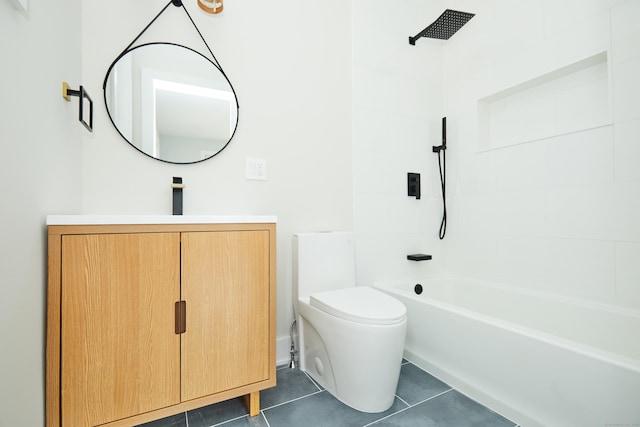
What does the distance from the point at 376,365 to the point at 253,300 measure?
580mm

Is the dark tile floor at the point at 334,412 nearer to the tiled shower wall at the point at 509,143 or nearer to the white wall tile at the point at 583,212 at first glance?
the tiled shower wall at the point at 509,143

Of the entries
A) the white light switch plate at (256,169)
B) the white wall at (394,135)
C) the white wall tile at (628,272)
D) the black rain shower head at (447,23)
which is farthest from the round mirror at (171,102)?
the white wall tile at (628,272)

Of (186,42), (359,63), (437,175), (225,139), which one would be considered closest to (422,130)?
(437,175)

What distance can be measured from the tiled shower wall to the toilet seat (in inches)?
19.1

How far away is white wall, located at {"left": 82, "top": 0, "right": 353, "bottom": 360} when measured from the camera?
1.35 meters

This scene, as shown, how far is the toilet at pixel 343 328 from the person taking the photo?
1229mm

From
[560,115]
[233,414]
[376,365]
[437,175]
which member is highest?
[560,115]

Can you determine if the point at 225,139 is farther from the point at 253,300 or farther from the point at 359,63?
the point at 359,63

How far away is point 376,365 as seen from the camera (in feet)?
4.07

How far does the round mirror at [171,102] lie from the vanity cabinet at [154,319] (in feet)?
1.80

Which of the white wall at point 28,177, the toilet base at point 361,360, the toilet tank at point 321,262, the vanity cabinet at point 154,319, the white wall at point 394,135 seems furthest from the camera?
the white wall at point 394,135

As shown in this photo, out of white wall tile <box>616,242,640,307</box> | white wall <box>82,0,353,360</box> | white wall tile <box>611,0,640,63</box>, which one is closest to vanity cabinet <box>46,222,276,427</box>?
white wall <box>82,0,353,360</box>

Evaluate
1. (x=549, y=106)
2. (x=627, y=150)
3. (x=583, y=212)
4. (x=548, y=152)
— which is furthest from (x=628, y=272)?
(x=549, y=106)

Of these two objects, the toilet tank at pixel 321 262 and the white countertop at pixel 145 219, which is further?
the toilet tank at pixel 321 262
